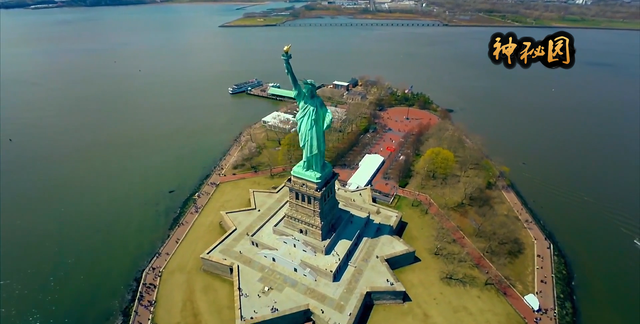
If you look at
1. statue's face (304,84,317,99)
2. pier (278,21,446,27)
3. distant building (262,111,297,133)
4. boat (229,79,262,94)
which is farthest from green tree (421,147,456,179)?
pier (278,21,446,27)

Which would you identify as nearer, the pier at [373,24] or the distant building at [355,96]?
the distant building at [355,96]

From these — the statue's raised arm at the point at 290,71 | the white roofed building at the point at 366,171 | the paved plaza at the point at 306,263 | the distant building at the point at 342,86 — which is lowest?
the paved plaza at the point at 306,263

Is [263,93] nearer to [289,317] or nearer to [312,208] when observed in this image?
[312,208]

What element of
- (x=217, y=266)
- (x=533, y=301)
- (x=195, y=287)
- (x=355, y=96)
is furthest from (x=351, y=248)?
(x=355, y=96)

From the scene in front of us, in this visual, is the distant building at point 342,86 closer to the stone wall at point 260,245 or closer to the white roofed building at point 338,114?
the white roofed building at point 338,114

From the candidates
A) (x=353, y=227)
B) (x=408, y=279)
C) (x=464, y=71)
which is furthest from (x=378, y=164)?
(x=464, y=71)

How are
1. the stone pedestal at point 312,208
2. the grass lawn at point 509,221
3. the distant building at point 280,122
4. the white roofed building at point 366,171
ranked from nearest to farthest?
the stone pedestal at point 312,208 < the grass lawn at point 509,221 < the white roofed building at point 366,171 < the distant building at point 280,122

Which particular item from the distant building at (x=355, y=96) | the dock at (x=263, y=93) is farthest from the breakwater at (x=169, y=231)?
the distant building at (x=355, y=96)
